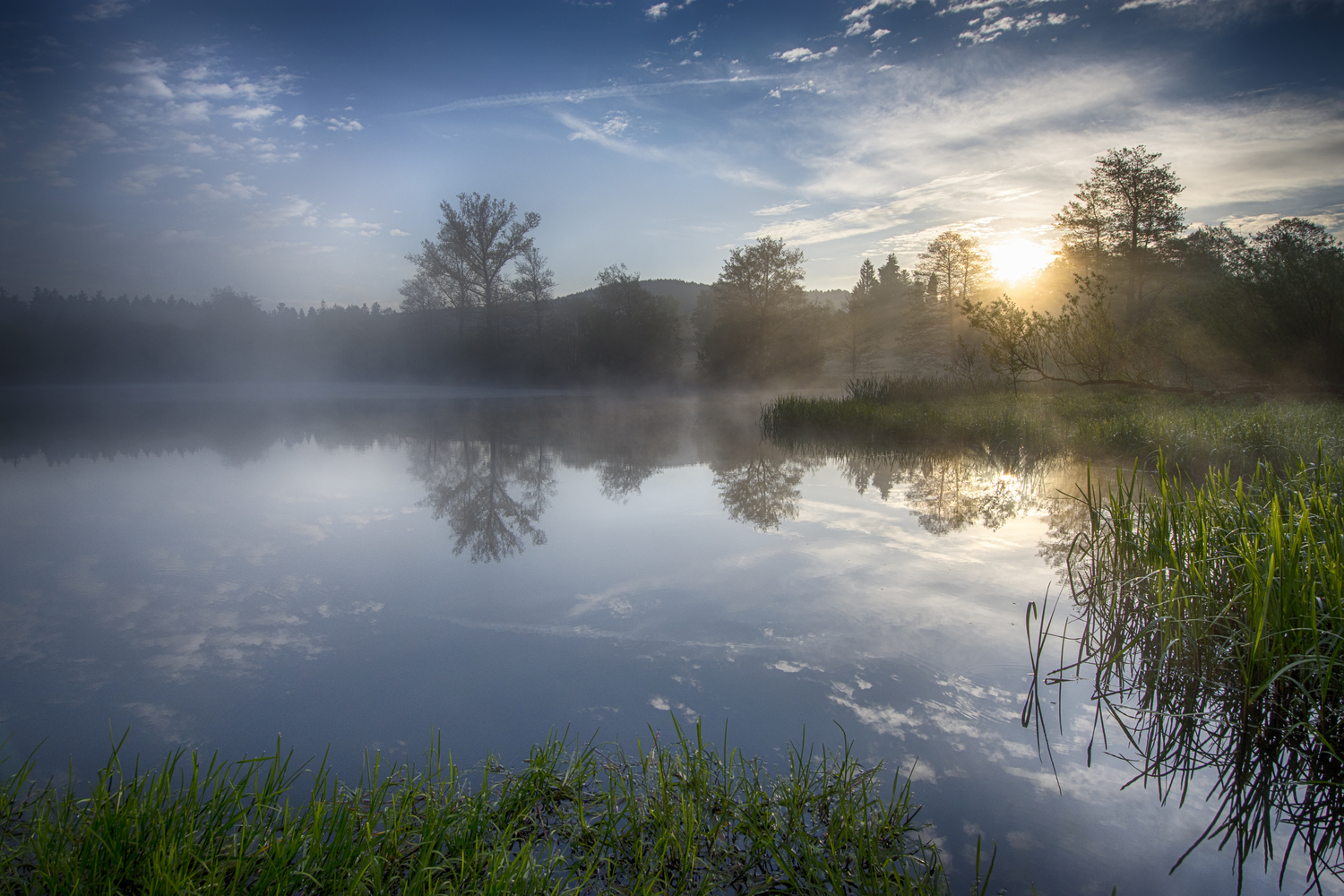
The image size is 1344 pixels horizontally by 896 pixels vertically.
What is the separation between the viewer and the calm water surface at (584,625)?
7.70ft

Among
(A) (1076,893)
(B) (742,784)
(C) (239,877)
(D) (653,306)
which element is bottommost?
(A) (1076,893)

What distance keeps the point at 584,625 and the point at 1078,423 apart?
9.23m

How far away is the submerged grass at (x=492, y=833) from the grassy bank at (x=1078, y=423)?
3.50 m

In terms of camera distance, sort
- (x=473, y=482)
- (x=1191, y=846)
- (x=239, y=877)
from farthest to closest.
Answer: (x=473, y=482)
(x=1191, y=846)
(x=239, y=877)

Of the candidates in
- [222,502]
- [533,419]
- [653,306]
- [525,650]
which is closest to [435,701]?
[525,650]

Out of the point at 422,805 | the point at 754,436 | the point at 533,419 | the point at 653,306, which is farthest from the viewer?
the point at 653,306

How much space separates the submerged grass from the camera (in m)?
1.55

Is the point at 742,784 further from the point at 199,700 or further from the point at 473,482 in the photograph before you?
the point at 473,482

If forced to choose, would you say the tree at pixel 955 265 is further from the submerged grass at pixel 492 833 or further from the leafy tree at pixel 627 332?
the submerged grass at pixel 492 833

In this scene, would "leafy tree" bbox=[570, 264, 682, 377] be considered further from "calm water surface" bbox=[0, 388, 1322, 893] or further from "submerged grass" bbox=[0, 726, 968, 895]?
"submerged grass" bbox=[0, 726, 968, 895]

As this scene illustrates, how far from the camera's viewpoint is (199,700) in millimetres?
2822

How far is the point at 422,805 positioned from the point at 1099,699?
263cm

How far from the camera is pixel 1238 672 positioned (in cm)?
231

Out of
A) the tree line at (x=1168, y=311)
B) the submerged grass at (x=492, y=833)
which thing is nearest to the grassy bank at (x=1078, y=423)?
the tree line at (x=1168, y=311)
